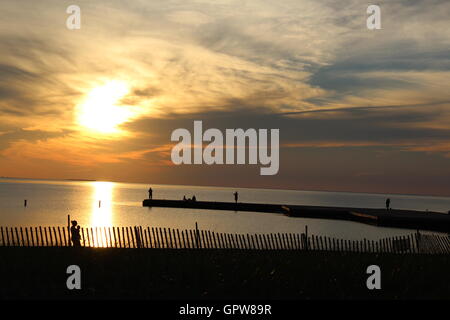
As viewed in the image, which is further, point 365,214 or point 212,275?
point 365,214

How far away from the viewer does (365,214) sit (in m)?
73.9

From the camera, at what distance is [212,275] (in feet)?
59.2

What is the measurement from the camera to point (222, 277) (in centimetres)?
1792

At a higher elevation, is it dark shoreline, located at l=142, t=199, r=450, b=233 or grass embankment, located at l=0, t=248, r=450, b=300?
dark shoreline, located at l=142, t=199, r=450, b=233

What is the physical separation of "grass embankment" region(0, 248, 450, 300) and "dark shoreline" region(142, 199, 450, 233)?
34699 mm

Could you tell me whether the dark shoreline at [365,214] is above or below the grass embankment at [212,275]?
above

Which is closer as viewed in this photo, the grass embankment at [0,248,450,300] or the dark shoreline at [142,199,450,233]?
the grass embankment at [0,248,450,300]

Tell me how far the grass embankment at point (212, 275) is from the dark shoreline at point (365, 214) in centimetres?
3470

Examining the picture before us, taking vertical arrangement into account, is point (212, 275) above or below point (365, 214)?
below

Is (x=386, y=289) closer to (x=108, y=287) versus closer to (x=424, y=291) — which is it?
(x=424, y=291)

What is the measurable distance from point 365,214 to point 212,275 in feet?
198

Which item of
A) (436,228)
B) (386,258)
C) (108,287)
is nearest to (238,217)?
(436,228)

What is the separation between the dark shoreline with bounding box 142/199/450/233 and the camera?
2480 inches

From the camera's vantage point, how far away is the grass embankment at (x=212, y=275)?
1575 centimetres
